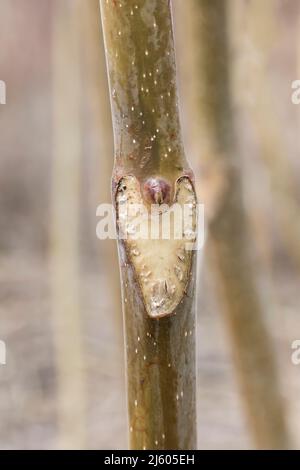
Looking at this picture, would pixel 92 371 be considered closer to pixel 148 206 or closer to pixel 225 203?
pixel 225 203

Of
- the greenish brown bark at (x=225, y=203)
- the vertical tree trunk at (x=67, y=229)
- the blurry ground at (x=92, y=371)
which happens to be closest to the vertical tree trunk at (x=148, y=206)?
the greenish brown bark at (x=225, y=203)

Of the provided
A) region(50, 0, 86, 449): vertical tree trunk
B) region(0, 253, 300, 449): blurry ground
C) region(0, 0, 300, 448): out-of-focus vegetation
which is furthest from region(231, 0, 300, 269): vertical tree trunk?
region(0, 253, 300, 449): blurry ground

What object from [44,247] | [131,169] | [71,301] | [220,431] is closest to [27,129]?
[44,247]

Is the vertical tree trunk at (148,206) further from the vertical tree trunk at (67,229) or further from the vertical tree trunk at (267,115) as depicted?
the vertical tree trunk at (67,229)

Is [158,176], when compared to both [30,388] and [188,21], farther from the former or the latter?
[30,388]

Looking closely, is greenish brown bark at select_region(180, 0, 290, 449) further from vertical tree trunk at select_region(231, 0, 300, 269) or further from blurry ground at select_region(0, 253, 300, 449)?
blurry ground at select_region(0, 253, 300, 449)

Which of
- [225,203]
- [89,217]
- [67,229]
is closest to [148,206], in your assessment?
[225,203]
